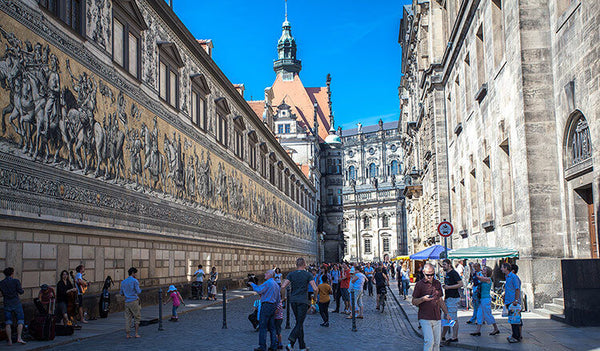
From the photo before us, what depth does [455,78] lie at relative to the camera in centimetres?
3106

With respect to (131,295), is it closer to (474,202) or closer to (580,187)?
(580,187)

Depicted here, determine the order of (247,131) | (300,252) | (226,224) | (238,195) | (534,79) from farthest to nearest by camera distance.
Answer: (300,252) < (247,131) < (238,195) < (226,224) < (534,79)

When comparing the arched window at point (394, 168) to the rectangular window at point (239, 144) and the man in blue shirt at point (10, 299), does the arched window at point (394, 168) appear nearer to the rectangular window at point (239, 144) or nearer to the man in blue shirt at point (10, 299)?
the rectangular window at point (239, 144)

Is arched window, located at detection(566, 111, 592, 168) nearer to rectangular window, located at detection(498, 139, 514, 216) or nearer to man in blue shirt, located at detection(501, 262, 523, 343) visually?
man in blue shirt, located at detection(501, 262, 523, 343)

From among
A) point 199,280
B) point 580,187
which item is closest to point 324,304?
point 580,187

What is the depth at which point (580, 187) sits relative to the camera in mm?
15695

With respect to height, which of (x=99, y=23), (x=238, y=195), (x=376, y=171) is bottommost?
(x=238, y=195)

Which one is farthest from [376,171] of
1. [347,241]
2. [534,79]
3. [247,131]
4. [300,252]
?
[534,79]

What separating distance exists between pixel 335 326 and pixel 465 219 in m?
15.2

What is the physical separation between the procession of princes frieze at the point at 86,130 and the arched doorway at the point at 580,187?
12.5 meters

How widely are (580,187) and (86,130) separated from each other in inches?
503

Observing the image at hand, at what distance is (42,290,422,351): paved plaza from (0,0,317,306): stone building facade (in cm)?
274

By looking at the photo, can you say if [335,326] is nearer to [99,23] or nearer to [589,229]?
[589,229]

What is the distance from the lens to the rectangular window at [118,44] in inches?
794
